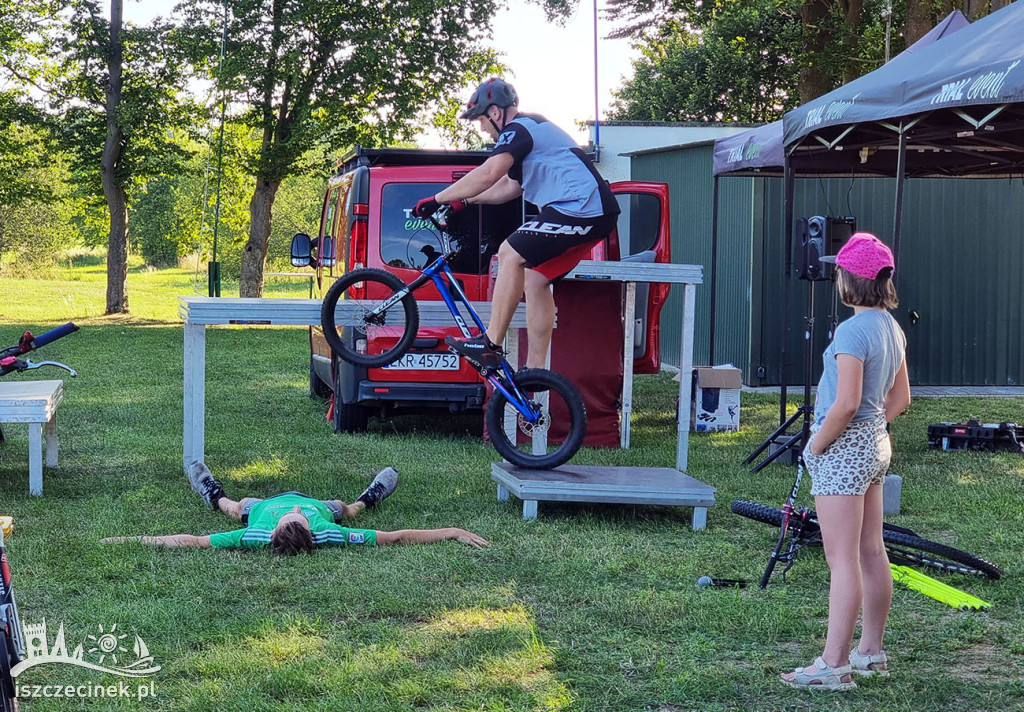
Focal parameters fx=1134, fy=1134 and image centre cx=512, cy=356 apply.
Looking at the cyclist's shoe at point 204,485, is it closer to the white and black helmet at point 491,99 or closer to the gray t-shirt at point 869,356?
the white and black helmet at point 491,99

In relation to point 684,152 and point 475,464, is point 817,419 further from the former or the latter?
point 684,152

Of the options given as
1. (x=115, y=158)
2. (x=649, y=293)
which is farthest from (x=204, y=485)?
(x=115, y=158)

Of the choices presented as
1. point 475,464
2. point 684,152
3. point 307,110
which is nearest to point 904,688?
point 475,464

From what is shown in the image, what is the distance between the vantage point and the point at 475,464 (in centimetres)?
849

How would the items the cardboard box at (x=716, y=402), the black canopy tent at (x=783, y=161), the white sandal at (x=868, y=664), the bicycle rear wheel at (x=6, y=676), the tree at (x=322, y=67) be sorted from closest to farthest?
the bicycle rear wheel at (x=6, y=676)
the white sandal at (x=868, y=664)
the black canopy tent at (x=783, y=161)
the cardboard box at (x=716, y=402)
the tree at (x=322, y=67)

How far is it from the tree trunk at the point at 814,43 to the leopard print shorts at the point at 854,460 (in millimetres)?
15736

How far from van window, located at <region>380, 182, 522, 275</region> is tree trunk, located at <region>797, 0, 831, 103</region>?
1097 cm

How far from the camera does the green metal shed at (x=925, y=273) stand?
15.3 m

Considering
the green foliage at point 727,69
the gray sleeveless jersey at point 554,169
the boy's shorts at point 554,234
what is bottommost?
the boy's shorts at point 554,234

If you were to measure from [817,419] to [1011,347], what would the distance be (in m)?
13.0

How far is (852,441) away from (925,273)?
40.8ft

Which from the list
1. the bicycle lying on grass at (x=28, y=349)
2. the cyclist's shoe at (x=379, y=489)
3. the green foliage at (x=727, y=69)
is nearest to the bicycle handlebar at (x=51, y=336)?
the bicycle lying on grass at (x=28, y=349)

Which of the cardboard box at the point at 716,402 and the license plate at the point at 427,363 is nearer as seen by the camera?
the license plate at the point at 427,363

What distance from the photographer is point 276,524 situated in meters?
5.87
